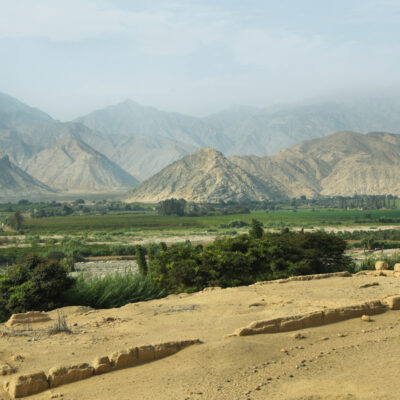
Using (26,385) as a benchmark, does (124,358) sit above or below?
above

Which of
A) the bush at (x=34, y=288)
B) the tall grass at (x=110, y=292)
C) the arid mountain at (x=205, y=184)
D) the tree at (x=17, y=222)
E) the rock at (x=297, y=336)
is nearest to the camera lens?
the rock at (x=297, y=336)

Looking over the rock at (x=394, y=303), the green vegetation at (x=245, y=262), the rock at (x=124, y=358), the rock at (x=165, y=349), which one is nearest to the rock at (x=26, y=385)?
the rock at (x=124, y=358)

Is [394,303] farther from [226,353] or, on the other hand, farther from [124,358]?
[124,358]

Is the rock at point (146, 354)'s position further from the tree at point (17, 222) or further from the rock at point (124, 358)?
the tree at point (17, 222)

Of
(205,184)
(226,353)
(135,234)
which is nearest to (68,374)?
(226,353)

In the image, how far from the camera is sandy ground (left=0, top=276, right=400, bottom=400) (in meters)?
8.02

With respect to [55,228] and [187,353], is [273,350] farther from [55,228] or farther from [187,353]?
[55,228]

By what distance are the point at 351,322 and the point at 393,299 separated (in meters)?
1.56

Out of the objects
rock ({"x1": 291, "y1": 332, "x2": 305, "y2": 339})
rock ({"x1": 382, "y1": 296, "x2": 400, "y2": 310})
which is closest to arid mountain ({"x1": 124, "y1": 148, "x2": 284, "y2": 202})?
rock ({"x1": 382, "y1": 296, "x2": 400, "y2": 310})

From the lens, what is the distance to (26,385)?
816 cm

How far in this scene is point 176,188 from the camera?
17288 cm

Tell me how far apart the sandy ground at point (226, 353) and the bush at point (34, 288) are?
213 centimetres

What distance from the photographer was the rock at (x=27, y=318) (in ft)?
42.3

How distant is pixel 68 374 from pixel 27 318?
506 cm
